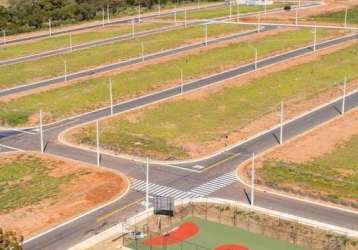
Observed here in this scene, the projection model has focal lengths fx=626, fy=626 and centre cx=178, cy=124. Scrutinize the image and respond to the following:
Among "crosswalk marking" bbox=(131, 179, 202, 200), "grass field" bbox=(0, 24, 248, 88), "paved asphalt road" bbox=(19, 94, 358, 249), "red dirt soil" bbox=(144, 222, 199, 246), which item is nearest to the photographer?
"red dirt soil" bbox=(144, 222, 199, 246)

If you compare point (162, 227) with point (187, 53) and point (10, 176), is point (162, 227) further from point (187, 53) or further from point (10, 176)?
point (187, 53)

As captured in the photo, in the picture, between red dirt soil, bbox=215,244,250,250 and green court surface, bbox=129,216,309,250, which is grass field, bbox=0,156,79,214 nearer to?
green court surface, bbox=129,216,309,250

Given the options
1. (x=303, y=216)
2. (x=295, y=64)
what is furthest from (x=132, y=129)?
(x=295, y=64)

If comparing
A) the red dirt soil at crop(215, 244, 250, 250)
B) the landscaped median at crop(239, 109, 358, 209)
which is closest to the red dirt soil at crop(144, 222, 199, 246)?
the red dirt soil at crop(215, 244, 250, 250)

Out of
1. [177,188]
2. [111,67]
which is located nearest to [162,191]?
[177,188]

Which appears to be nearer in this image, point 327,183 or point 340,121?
point 327,183

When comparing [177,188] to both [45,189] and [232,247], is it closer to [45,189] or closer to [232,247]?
[232,247]

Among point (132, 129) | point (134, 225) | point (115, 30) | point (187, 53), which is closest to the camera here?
point (134, 225)
